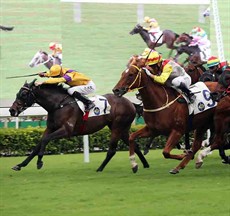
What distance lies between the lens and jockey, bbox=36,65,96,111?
45.2 ft

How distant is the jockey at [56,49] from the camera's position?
70.0ft

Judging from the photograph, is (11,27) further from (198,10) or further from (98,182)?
(98,182)

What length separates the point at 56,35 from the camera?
70.3 feet

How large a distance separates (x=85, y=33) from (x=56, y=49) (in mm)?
977

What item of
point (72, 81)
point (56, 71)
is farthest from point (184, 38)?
point (56, 71)

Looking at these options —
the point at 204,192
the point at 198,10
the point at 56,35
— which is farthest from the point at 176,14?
the point at 204,192

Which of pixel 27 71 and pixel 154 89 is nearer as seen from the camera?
pixel 154 89

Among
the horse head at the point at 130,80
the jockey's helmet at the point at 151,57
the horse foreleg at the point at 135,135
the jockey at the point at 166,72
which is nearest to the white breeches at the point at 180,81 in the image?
the jockey at the point at 166,72

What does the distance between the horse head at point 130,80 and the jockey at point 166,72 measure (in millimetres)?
155

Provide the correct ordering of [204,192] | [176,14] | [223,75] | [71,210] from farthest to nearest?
1. [176,14]
2. [223,75]
3. [204,192]
4. [71,210]

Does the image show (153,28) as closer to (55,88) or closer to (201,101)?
(55,88)

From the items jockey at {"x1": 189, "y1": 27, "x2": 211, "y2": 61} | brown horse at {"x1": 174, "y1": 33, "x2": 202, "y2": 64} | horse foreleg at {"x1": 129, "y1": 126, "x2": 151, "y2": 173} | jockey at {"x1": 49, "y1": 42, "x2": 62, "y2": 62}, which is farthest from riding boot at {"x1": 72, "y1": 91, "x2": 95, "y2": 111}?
jockey at {"x1": 189, "y1": 27, "x2": 211, "y2": 61}

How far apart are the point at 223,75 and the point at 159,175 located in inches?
64.2

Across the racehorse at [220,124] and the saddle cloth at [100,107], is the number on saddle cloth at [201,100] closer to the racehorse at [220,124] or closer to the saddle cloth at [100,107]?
the racehorse at [220,124]
